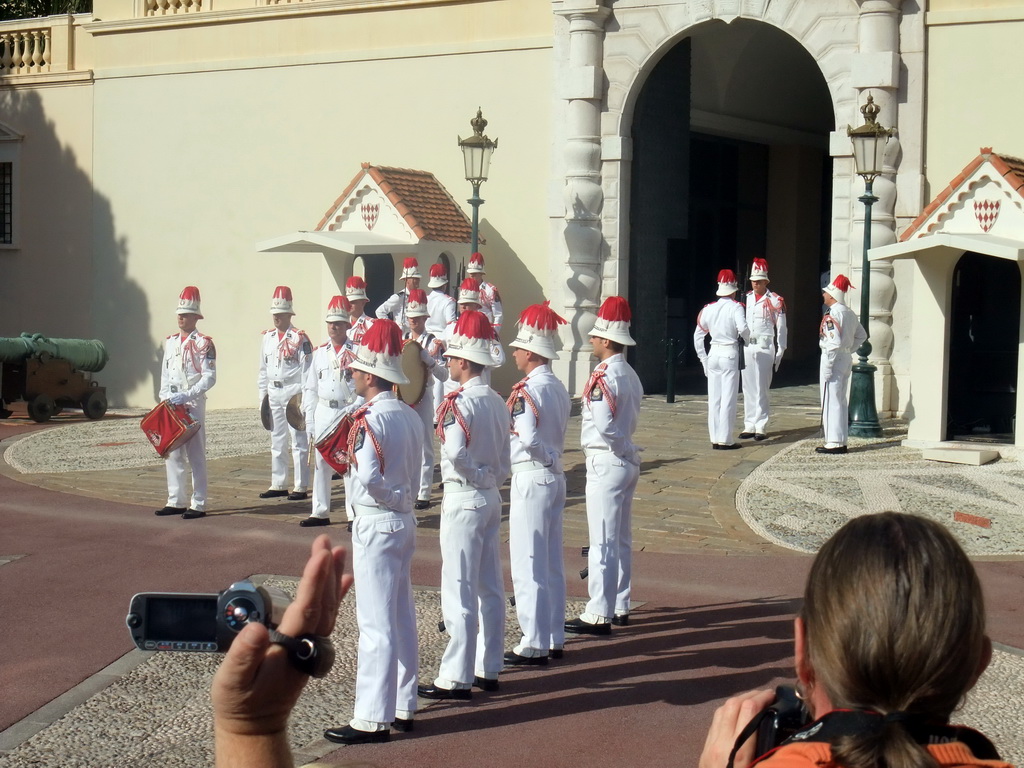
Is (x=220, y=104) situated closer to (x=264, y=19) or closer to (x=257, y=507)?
(x=264, y=19)

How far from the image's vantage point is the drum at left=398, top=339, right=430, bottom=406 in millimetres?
11891

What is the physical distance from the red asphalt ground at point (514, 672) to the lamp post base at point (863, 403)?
6.24m

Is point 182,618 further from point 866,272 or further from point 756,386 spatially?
point 866,272

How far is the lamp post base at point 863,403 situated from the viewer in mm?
16188

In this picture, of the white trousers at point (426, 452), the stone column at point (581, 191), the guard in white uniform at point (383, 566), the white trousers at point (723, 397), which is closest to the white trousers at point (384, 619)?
the guard in white uniform at point (383, 566)

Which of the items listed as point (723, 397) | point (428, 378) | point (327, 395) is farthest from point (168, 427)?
point (723, 397)

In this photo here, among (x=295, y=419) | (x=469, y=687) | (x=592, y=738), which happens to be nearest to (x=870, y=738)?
(x=592, y=738)

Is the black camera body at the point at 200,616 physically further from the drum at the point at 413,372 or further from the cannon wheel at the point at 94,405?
the cannon wheel at the point at 94,405

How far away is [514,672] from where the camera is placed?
759 cm

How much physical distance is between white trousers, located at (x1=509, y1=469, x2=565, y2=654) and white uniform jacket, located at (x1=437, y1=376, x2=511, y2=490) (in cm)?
55

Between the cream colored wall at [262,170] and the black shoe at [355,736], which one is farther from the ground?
the cream colored wall at [262,170]

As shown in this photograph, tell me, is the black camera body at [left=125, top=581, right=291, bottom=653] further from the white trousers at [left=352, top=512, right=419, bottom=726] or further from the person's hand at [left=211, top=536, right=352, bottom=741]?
the white trousers at [left=352, top=512, right=419, bottom=726]

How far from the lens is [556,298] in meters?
20.2

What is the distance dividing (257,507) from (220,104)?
12352 mm
